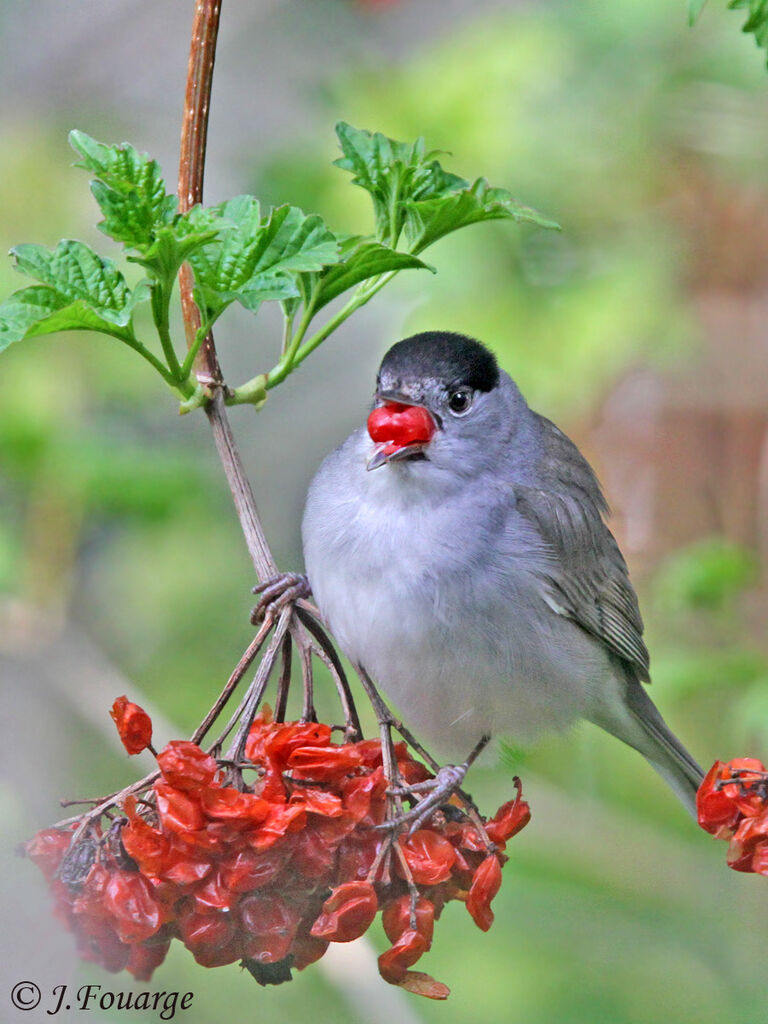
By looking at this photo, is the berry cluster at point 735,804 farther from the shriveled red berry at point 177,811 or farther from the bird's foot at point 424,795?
the shriveled red berry at point 177,811

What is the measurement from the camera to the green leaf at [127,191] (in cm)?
186

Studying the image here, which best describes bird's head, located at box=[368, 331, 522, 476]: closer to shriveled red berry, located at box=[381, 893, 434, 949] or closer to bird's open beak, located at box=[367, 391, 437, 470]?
bird's open beak, located at box=[367, 391, 437, 470]

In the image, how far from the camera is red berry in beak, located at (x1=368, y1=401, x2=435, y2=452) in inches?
105

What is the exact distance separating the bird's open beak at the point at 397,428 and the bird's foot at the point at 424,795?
2.14ft

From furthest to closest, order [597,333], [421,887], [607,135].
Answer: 1. [607,135]
2. [597,333]
3. [421,887]

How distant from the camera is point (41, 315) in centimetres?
187

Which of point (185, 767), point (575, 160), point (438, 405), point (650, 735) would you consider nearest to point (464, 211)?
point (438, 405)

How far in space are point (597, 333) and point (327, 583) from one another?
78.7 inches

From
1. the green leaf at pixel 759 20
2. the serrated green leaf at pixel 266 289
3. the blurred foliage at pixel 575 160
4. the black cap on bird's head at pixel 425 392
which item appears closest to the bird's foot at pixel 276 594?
the black cap on bird's head at pixel 425 392

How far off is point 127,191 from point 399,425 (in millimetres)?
993

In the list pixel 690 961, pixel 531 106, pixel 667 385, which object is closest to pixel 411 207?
pixel 531 106

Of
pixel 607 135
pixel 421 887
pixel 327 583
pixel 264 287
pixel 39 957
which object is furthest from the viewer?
pixel 607 135

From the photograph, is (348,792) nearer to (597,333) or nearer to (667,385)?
(597,333)

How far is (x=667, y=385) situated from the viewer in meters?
5.12
